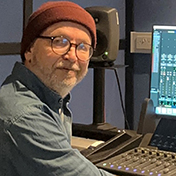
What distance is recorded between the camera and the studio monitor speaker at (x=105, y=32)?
185cm

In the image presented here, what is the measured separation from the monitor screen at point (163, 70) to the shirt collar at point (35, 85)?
2.01 ft

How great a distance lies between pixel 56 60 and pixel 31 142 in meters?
0.28

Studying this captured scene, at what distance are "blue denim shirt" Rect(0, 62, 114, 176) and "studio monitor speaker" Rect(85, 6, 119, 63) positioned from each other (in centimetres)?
77

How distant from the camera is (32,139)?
106 cm

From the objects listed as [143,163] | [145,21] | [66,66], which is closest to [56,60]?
[66,66]

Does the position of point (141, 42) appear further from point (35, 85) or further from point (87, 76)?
point (35, 85)

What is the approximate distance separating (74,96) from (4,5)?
696 mm

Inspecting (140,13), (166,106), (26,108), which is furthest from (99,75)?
(26,108)

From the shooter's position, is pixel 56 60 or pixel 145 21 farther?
pixel 145 21

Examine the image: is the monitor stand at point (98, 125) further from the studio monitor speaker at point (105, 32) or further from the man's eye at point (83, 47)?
the man's eye at point (83, 47)

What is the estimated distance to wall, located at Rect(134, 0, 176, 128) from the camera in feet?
7.79

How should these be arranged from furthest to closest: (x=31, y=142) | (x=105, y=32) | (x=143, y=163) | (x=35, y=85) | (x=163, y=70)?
(x=105, y=32) < (x=163, y=70) < (x=143, y=163) < (x=35, y=85) < (x=31, y=142)

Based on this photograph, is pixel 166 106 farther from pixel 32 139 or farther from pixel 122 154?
pixel 32 139

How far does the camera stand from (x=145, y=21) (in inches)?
97.1
